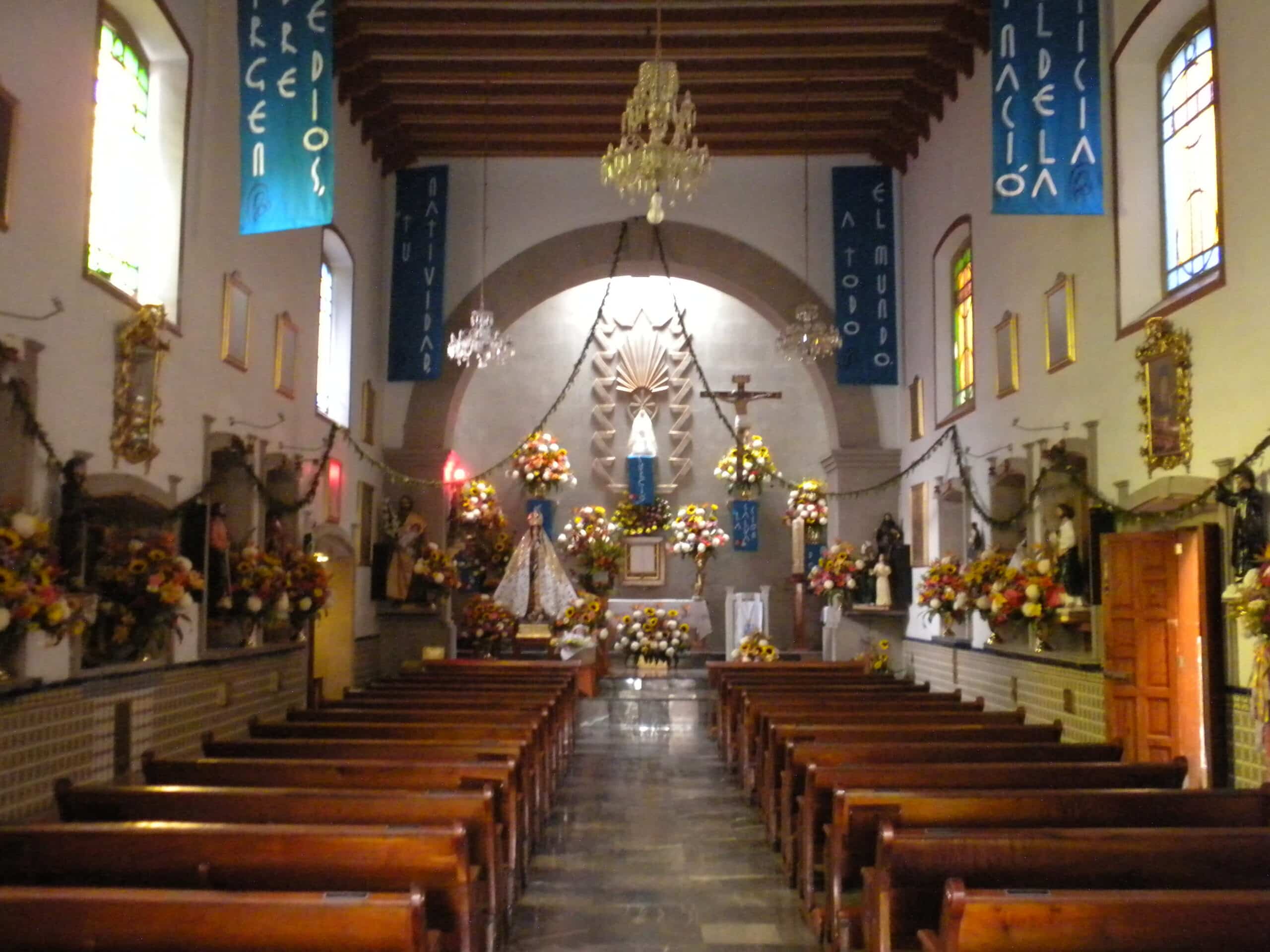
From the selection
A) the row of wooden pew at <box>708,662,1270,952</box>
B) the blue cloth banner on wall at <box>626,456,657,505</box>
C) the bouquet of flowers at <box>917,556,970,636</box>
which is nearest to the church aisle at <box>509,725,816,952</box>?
the row of wooden pew at <box>708,662,1270,952</box>

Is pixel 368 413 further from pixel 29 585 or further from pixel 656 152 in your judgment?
pixel 29 585

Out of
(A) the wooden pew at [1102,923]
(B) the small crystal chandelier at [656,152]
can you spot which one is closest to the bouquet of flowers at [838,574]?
(B) the small crystal chandelier at [656,152]

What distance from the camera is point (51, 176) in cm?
641

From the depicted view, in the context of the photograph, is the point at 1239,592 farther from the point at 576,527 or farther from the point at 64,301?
the point at 576,527

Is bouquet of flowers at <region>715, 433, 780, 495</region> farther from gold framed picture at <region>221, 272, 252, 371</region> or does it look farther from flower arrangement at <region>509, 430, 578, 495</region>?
gold framed picture at <region>221, 272, 252, 371</region>

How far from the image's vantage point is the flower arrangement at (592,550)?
17703 millimetres

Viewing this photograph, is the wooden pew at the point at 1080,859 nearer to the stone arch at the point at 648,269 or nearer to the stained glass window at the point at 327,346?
the stained glass window at the point at 327,346

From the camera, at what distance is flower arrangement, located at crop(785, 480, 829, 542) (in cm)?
1741

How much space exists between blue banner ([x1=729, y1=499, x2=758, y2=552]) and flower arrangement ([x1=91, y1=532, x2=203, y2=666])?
485 inches

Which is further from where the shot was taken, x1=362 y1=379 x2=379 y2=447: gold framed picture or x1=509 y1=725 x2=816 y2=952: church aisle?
x1=362 y1=379 x2=379 y2=447: gold framed picture

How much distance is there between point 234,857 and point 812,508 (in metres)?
14.2

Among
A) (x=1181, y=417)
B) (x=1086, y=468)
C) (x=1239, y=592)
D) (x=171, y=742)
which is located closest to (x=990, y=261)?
(x=1086, y=468)

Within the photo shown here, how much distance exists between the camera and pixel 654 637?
14906 mm

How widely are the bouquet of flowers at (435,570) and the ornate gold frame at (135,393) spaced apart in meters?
6.33
